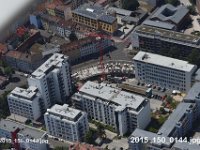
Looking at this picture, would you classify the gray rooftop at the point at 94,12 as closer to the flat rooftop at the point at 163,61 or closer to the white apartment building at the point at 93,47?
the white apartment building at the point at 93,47

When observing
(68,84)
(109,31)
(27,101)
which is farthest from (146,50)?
(27,101)

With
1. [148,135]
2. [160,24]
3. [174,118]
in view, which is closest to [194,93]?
[174,118]

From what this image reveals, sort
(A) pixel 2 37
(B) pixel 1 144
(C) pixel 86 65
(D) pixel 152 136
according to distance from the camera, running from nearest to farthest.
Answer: (D) pixel 152 136
(B) pixel 1 144
(C) pixel 86 65
(A) pixel 2 37

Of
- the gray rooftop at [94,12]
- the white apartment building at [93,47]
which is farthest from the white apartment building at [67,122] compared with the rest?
the gray rooftop at [94,12]

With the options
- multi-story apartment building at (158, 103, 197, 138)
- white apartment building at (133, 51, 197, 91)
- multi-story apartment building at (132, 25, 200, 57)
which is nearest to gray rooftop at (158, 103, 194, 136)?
multi-story apartment building at (158, 103, 197, 138)

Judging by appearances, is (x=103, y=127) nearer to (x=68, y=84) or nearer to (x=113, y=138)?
(x=113, y=138)

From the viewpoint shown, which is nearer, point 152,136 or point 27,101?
point 152,136
